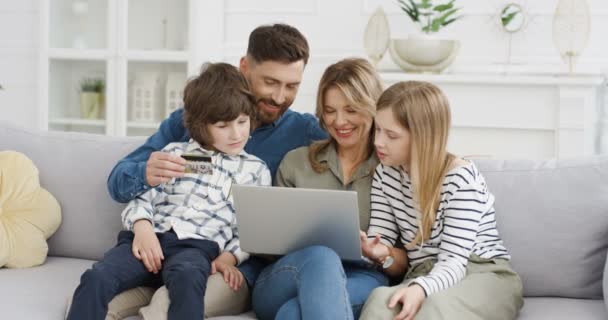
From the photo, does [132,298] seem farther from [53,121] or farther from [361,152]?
[53,121]

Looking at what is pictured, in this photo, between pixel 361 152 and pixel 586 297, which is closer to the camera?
pixel 586 297

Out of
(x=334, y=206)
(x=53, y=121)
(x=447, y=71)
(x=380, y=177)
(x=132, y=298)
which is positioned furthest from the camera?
(x=53, y=121)

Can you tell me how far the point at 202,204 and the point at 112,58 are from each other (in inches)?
93.5

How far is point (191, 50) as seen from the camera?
4098 millimetres

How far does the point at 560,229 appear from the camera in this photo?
6.45ft

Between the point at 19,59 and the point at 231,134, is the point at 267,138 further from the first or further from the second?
the point at 19,59

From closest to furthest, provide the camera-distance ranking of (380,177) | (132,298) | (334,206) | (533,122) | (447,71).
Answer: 1. (334,206)
2. (132,298)
3. (380,177)
4. (533,122)
5. (447,71)

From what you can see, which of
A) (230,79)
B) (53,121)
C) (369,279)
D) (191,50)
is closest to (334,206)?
(369,279)

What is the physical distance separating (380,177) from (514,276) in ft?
1.30

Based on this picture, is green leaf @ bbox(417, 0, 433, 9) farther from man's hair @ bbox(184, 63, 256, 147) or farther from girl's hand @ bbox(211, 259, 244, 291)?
A: girl's hand @ bbox(211, 259, 244, 291)

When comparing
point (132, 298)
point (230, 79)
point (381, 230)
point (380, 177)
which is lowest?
point (132, 298)

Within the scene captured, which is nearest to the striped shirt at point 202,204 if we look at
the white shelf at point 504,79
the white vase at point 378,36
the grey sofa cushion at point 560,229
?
the grey sofa cushion at point 560,229

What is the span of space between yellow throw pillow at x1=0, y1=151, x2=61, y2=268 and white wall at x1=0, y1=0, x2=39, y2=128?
8.17 ft

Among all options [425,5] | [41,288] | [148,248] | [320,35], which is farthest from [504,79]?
[41,288]
